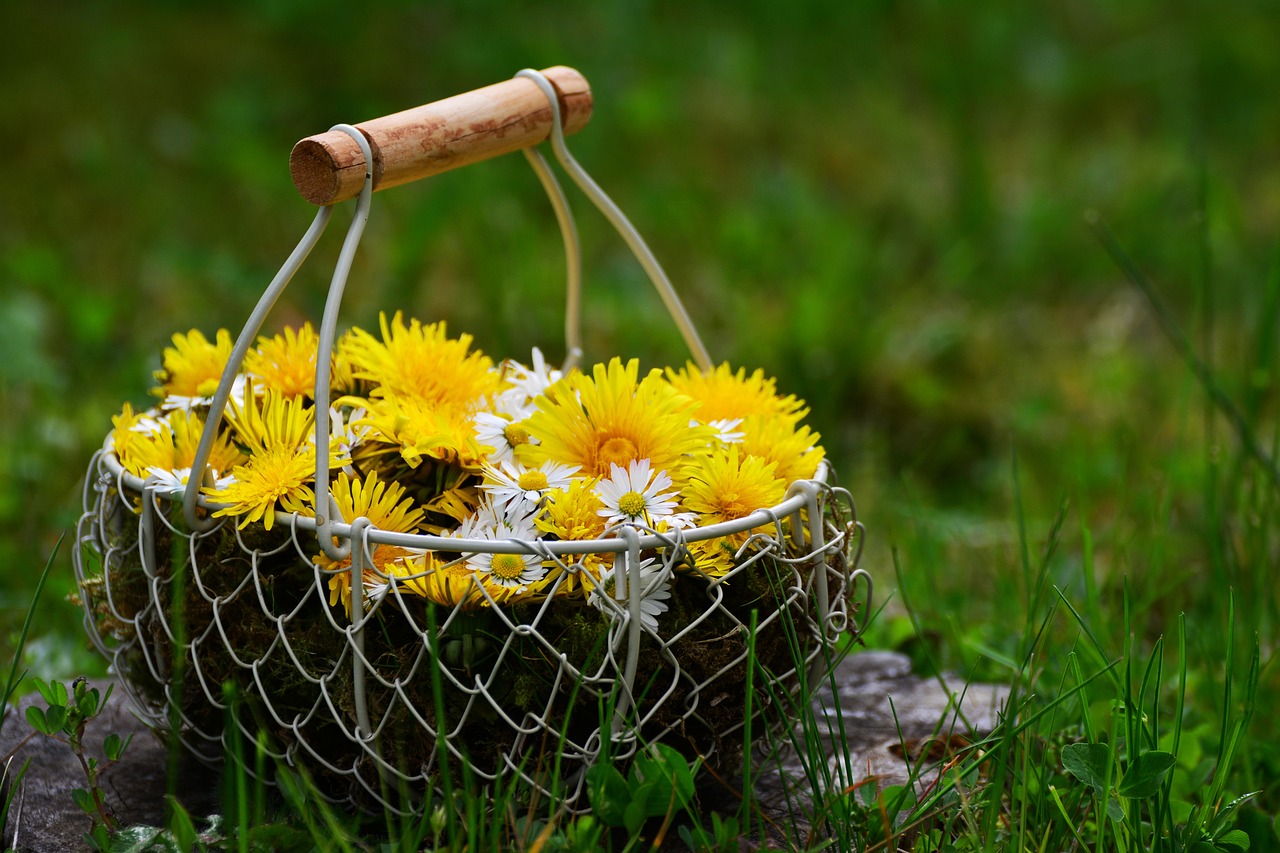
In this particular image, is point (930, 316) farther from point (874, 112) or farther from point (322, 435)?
point (322, 435)

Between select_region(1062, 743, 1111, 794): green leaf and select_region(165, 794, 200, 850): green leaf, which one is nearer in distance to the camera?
select_region(165, 794, 200, 850): green leaf

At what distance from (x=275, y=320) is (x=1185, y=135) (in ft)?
9.98

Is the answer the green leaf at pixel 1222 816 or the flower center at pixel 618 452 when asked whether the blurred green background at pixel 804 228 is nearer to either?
the green leaf at pixel 1222 816

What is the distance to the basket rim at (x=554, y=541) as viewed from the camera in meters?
0.97

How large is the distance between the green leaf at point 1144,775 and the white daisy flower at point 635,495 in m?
0.47

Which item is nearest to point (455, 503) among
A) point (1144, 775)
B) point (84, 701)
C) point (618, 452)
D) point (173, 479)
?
point (618, 452)

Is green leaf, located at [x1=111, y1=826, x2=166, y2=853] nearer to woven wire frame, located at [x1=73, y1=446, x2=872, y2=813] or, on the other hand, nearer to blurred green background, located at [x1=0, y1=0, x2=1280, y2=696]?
woven wire frame, located at [x1=73, y1=446, x2=872, y2=813]

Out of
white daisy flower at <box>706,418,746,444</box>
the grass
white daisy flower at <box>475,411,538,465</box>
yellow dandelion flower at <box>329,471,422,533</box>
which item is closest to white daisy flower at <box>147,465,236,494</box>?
yellow dandelion flower at <box>329,471,422,533</box>

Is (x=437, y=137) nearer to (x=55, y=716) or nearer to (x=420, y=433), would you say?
(x=420, y=433)

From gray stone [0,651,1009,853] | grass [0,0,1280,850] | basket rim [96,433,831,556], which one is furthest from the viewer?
grass [0,0,1280,850]

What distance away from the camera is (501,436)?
1.14m

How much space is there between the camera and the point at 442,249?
3211 millimetres

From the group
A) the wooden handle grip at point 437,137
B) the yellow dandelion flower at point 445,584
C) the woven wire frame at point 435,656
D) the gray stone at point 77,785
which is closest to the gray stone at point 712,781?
the gray stone at point 77,785

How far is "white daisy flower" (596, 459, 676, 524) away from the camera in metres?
1.04
